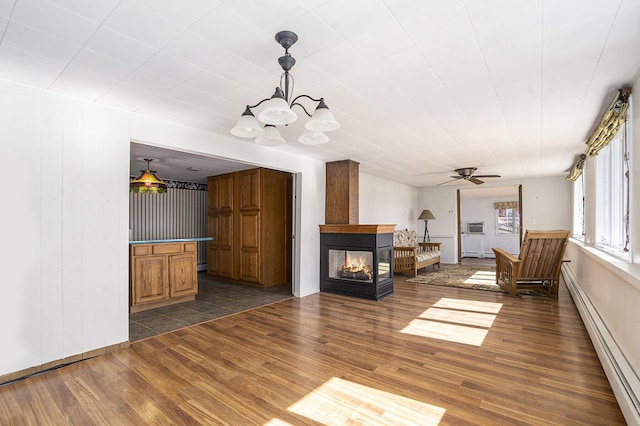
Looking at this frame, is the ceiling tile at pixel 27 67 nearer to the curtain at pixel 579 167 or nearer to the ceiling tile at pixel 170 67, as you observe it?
the ceiling tile at pixel 170 67

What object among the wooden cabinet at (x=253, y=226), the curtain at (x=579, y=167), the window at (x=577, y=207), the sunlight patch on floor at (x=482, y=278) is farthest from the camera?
the window at (x=577, y=207)

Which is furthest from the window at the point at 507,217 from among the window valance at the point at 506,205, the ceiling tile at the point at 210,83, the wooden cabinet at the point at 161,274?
the ceiling tile at the point at 210,83

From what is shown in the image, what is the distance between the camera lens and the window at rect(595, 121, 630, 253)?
3.17 metres

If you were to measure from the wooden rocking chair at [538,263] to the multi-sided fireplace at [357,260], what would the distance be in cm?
180

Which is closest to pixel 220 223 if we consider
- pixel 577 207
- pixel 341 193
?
pixel 341 193

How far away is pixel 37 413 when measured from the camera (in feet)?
6.44

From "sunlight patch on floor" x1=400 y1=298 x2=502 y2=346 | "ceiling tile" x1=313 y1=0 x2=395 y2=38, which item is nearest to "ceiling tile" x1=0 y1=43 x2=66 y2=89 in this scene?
"ceiling tile" x1=313 y1=0 x2=395 y2=38

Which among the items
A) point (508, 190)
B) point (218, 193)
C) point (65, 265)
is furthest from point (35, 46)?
point (508, 190)

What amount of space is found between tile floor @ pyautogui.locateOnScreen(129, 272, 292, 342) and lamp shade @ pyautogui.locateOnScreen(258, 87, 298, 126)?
8.73 ft

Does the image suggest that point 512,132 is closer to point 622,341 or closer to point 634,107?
point 634,107

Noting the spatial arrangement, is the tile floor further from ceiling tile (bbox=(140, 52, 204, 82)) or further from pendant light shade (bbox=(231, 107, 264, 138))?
ceiling tile (bbox=(140, 52, 204, 82))

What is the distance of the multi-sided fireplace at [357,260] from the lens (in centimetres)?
Result: 489

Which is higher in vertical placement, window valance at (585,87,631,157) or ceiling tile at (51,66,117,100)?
ceiling tile at (51,66,117,100)

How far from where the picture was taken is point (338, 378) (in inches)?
93.8
